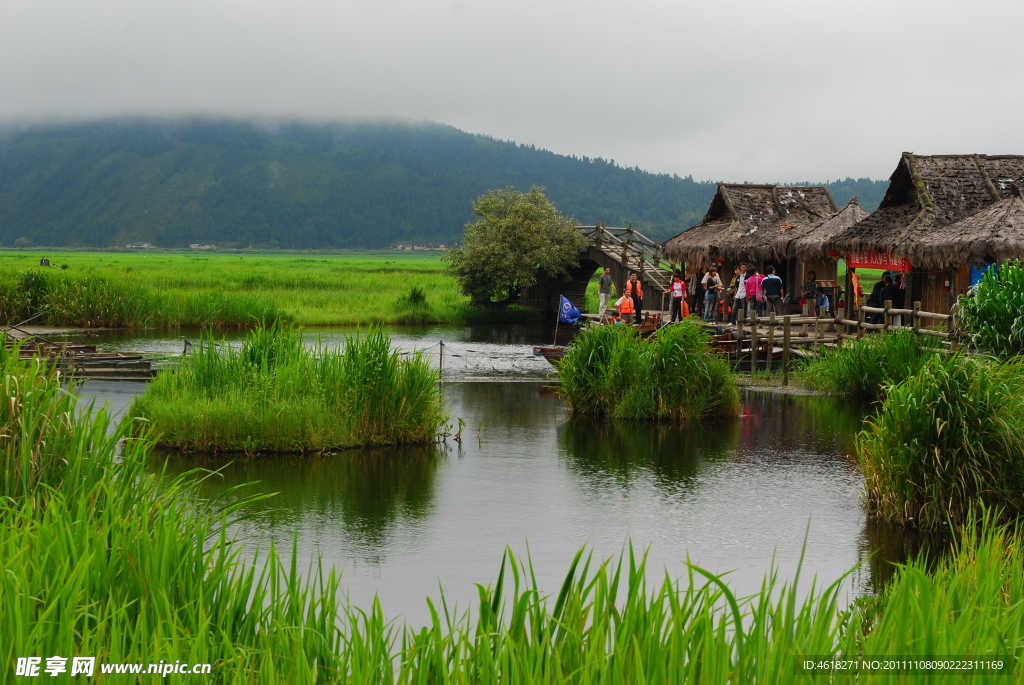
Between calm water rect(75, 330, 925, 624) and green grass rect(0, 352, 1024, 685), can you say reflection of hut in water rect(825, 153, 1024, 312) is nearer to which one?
calm water rect(75, 330, 925, 624)

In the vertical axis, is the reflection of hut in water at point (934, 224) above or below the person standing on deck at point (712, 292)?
above

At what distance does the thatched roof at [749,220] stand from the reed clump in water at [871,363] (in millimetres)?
10914

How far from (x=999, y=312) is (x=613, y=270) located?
1050 inches

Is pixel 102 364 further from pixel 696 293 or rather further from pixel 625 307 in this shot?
pixel 696 293

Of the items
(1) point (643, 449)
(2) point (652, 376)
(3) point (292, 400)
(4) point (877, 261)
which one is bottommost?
(1) point (643, 449)

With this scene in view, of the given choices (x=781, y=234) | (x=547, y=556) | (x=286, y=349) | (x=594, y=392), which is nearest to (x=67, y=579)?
(x=547, y=556)

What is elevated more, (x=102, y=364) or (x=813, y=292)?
(x=813, y=292)

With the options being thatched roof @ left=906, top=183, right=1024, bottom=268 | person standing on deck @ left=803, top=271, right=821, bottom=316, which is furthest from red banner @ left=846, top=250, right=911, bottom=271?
person standing on deck @ left=803, top=271, right=821, bottom=316

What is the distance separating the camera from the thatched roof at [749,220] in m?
31.2

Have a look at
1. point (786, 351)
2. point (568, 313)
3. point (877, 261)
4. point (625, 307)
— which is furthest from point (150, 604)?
point (877, 261)

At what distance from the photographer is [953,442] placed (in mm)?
9930

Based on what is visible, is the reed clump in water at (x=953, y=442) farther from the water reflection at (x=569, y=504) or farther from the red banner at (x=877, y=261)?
the red banner at (x=877, y=261)

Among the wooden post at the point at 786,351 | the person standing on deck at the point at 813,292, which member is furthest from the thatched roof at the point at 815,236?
the wooden post at the point at 786,351

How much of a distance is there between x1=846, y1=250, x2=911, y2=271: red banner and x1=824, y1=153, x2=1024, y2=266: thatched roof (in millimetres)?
251
